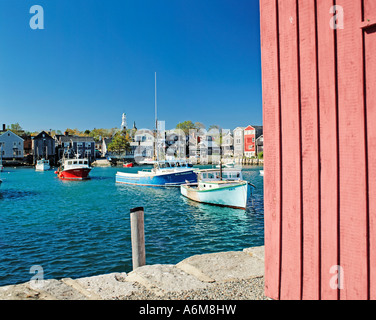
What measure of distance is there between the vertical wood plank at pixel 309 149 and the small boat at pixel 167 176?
3272cm

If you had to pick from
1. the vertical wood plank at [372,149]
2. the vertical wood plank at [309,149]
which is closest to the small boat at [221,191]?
the vertical wood plank at [309,149]

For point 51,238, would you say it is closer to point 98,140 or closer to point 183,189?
point 183,189

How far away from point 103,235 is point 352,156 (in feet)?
45.1

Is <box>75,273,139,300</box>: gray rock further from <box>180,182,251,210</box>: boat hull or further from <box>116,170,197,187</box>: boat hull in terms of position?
<box>116,170,197,187</box>: boat hull

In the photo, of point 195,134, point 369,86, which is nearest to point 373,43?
point 369,86

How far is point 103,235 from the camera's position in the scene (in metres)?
15.1

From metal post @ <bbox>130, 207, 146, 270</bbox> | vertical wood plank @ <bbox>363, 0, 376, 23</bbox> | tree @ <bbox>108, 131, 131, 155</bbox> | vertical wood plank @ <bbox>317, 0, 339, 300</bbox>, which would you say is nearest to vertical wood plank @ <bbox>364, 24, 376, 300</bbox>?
vertical wood plank @ <bbox>363, 0, 376, 23</bbox>

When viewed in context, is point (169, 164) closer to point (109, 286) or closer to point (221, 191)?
Answer: point (221, 191)

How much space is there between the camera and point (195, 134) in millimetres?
131375

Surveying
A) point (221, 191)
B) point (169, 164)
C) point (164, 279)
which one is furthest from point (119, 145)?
point (164, 279)

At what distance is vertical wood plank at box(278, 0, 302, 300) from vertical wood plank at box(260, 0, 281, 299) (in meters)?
0.08

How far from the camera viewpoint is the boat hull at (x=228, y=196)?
21359 mm

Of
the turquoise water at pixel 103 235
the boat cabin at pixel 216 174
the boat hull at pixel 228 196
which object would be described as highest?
the boat cabin at pixel 216 174

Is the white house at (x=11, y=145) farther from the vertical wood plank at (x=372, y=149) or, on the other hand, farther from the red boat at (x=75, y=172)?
the vertical wood plank at (x=372, y=149)
